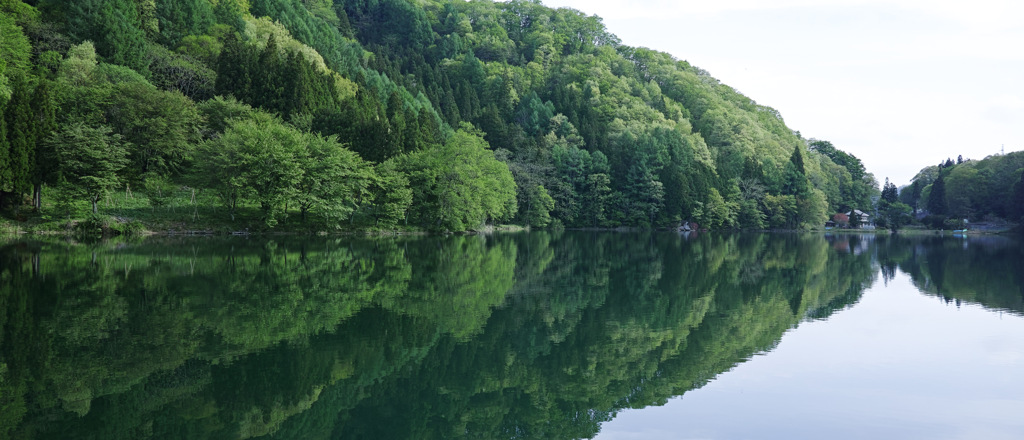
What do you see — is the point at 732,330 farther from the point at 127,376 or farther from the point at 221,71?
the point at 221,71

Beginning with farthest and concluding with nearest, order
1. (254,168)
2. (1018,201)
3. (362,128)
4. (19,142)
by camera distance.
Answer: (1018,201), (362,128), (254,168), (19,142)

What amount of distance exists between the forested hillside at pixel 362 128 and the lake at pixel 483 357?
20.6 meters

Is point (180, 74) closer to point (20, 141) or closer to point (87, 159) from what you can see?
point (87, 159)

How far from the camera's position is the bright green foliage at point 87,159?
36844 millimetres

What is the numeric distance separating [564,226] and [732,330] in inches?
2487

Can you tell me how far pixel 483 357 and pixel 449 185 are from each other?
39128 millimetres

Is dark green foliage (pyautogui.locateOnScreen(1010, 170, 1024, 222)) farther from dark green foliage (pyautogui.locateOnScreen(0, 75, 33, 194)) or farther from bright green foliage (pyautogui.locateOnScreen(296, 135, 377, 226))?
dark green foliage (pyautogui.locateOnScreen(0, 75, 33, 194))

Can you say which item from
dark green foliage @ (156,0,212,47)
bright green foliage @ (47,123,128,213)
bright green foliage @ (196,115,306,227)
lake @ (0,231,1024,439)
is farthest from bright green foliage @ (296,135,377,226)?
dark green foliage @ (156,0,212,47)

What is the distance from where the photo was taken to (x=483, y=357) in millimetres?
10867

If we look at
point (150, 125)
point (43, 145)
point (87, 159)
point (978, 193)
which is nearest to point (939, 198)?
point (978, 193)

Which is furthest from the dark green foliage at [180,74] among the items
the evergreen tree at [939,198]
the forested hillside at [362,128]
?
the evergreen tree at [939,198]

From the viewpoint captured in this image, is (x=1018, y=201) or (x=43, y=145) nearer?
(x=43, y=145)

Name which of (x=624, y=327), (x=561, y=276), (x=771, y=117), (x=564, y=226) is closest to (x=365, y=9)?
(x=564, y=226)

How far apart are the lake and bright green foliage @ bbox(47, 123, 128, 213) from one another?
692 inches
